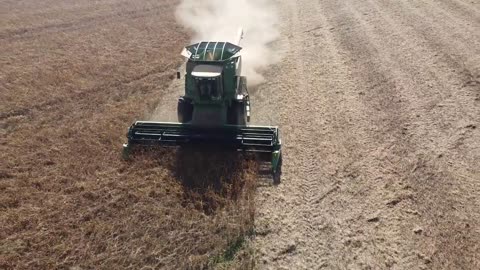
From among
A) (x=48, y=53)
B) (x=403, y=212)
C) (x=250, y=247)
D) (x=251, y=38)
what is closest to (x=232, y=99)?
(x=250, y=247)

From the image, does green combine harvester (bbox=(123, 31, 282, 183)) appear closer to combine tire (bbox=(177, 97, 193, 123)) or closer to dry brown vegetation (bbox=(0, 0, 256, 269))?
combine tire (bbox=(177, 97, 193, 123))

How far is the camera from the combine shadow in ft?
29.8

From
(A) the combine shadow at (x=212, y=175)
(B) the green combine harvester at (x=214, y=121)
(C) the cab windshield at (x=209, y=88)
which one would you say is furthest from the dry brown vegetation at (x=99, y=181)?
(C) the cab windshield at (x=209, y=88)

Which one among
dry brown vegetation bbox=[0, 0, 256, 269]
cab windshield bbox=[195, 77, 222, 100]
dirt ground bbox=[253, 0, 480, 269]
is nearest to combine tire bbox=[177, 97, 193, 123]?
cab windshield bbox=[195, 77, 222, 100]

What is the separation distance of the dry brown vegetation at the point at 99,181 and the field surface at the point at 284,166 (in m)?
0.04

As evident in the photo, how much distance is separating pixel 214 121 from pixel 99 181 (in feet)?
10.8

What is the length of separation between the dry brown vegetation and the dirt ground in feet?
4.50

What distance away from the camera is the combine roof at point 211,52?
10891 mm

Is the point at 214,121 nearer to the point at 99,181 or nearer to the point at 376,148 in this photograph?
the point at 99,181

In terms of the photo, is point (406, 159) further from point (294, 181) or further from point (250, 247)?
point (250, 247)

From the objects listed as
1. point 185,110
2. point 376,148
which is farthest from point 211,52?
point 376,148

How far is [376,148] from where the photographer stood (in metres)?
11.0

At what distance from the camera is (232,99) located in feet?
36.4

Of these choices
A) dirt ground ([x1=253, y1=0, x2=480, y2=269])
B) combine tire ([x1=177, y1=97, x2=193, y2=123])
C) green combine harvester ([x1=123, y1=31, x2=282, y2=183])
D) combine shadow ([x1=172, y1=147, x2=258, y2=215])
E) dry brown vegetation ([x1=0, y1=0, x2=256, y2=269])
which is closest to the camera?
dry brown vegetation ([x1=0, y1=0, x2=256, y2=269])
